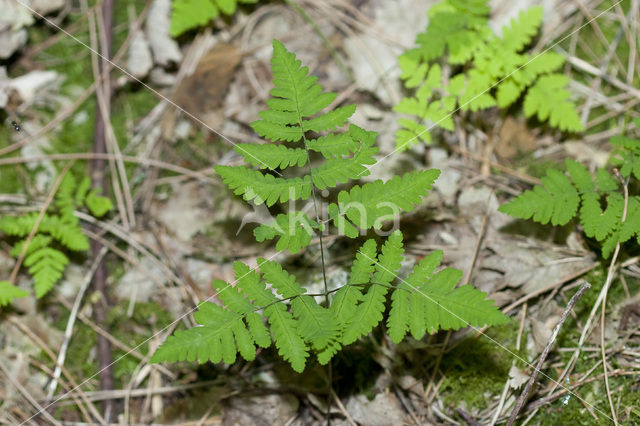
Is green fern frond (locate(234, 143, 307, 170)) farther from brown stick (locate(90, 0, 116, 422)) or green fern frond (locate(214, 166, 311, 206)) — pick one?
brown stick (locate(90, 0, 116, 422))

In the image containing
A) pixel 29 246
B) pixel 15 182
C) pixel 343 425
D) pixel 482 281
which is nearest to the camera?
pixel 343 425

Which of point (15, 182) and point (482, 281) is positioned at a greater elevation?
point (15, 182)

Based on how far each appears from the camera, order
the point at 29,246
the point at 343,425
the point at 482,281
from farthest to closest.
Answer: the point at 29,246
the point at 482,281
the point at 343,425

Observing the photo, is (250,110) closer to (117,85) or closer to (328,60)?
(328,60)

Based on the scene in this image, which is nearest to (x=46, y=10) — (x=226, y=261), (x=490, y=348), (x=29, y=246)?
(x=29, y=246)

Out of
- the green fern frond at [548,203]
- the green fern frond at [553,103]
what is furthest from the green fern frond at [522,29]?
the green fern frond at [548,203]

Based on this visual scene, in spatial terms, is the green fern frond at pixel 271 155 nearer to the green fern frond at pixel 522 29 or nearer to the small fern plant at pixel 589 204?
the small fern plant at pixel 589 204

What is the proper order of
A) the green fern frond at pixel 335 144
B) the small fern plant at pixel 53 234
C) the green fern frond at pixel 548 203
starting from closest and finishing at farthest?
the green fern frond at pixel 335 144 < the green fern frond at pixel 548 203 < the small fern plant at pixel 53 234
